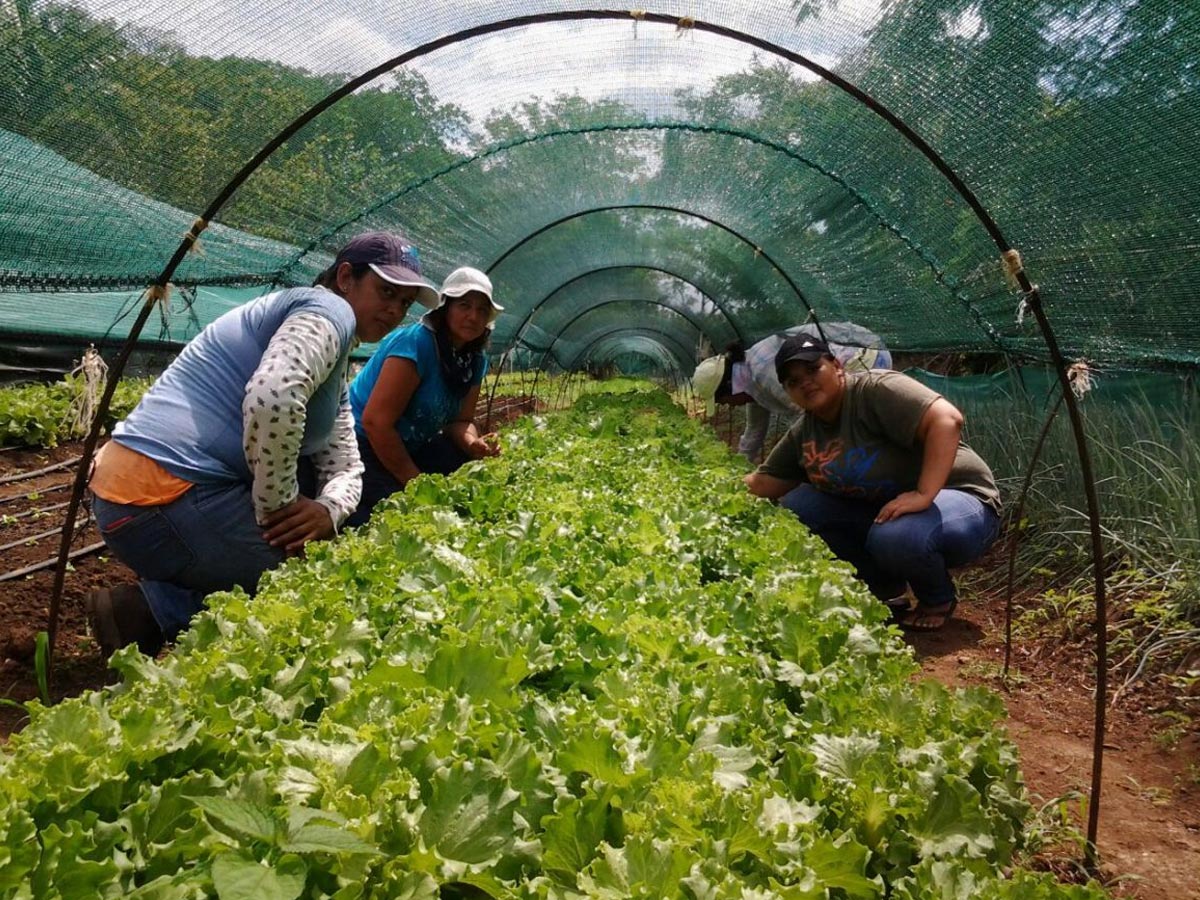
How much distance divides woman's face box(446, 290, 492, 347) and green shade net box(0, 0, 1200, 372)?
1291 mm

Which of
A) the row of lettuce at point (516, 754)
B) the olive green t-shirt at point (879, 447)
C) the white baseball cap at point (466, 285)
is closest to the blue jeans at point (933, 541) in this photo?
the olive green t-shirt at point (879, 447)

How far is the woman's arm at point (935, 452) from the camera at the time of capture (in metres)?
4.52

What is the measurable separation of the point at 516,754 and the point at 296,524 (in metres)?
2.01

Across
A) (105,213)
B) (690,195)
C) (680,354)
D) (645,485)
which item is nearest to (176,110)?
(105,213)

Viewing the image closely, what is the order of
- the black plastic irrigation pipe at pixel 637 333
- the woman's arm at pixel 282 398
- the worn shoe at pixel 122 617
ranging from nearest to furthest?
the woman's arm at pixel 282 398 < the worn shoe at pixel 122 617 < the black plastic irrigation pipe at pixel 637 333

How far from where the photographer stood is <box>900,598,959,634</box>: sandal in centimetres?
503

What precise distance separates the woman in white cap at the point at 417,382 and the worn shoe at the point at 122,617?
1.44 metres

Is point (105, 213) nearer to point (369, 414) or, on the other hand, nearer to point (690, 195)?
point (369, 414)

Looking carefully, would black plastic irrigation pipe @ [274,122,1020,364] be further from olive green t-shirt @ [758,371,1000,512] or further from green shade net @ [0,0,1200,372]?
olive green t-shirt @ [758,371,1000,512]

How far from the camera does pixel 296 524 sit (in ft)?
10.6

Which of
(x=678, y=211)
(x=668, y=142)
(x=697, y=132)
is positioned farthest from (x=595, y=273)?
(x=697, y=132)

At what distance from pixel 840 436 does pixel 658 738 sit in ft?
12.3

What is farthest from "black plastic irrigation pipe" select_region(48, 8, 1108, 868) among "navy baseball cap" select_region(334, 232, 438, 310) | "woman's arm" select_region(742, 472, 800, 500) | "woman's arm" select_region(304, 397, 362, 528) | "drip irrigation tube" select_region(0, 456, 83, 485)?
"drip irrigation tube" select_region(0, 456, 83, 485)

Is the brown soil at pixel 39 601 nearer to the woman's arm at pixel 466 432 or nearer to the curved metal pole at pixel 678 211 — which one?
the woman's arm at pixel 466 432
